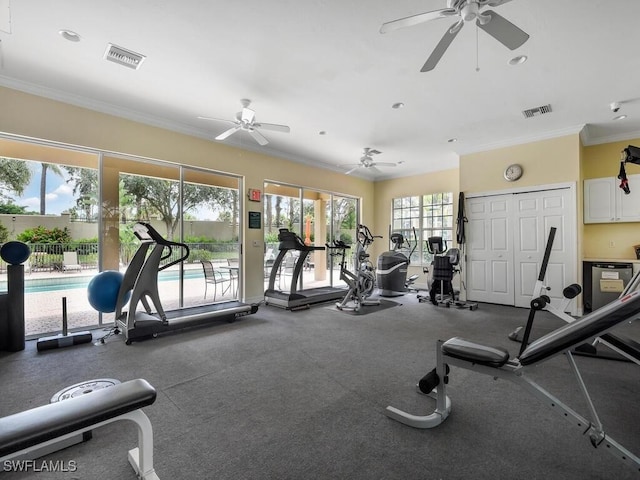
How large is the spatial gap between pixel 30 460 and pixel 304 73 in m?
4.01

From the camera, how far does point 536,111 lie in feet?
14.9

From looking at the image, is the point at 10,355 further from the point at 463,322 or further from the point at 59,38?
the point at 463,322

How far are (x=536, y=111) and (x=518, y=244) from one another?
241 centimetres

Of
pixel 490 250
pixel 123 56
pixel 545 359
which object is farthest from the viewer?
pixel 490 250

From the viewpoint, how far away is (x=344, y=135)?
222 inches

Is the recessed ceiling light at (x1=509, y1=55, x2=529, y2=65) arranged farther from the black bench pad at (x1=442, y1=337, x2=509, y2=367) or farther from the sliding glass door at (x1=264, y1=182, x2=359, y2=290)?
the sliding glass door at (x1=264, y1=182, x2=359, y2=290)

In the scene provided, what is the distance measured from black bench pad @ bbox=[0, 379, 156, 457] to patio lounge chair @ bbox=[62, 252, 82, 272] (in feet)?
12.7

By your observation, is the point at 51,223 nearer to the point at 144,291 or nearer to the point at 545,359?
the point at 144,291

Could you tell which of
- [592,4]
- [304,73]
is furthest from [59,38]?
[592,4]

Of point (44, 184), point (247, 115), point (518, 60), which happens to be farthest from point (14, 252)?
point (518, 60)

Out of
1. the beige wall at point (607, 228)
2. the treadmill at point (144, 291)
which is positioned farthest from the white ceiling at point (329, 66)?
the treadmill at point (144, 291)

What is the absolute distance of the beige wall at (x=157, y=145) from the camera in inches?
150

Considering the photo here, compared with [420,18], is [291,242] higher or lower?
lower

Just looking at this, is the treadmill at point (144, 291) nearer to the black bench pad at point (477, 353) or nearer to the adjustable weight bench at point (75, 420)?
the adjustable weight bench at point (75, 420)
